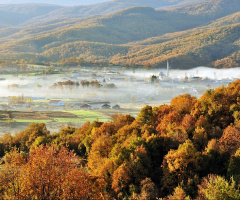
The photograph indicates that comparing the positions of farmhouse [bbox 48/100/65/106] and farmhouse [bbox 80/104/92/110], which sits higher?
farmhouse [bbox 48/100/65/106]

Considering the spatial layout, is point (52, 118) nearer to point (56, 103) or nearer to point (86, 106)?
point (56, 103)

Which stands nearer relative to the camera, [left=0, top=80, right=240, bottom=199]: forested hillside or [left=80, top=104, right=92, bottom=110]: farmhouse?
[left=0, top=80, right=240, bottom=199]: forested hillside

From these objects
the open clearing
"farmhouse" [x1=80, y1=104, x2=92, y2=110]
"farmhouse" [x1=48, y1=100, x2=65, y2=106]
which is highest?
Answer: "farmhouse" [x1=48, y1=100, x2=65, y2=106]

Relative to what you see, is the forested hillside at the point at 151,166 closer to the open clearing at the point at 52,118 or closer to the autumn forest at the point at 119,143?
the autumn forest at the point at 119,143

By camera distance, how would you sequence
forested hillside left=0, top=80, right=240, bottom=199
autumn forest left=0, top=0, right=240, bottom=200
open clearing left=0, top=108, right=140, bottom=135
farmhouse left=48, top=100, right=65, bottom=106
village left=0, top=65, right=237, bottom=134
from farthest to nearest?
farmhouse left=48, top=100, right=65, bottom=106 → village left=0, top=65, right=237, bottom=134 → open clearing left=0, top=108, right=140, bottom=135 → autumn forest left=0, top=0, right=240, bottom=200 → forested hillside left=0, top=80, right=240, bottom=199

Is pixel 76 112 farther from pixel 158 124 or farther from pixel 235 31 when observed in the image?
pixel 235 31

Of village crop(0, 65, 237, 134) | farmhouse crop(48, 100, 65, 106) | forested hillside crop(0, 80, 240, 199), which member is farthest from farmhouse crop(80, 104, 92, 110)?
forested hillside crop(0, 80, 240, 199)

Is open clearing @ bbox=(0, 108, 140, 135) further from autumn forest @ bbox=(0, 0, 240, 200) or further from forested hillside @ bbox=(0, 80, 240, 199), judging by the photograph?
forested hillside @ bbox=(0, 80, 240, 199)

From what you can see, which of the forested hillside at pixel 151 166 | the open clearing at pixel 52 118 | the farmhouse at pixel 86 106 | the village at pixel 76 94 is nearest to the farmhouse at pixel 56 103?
the village at pixel 76 94
